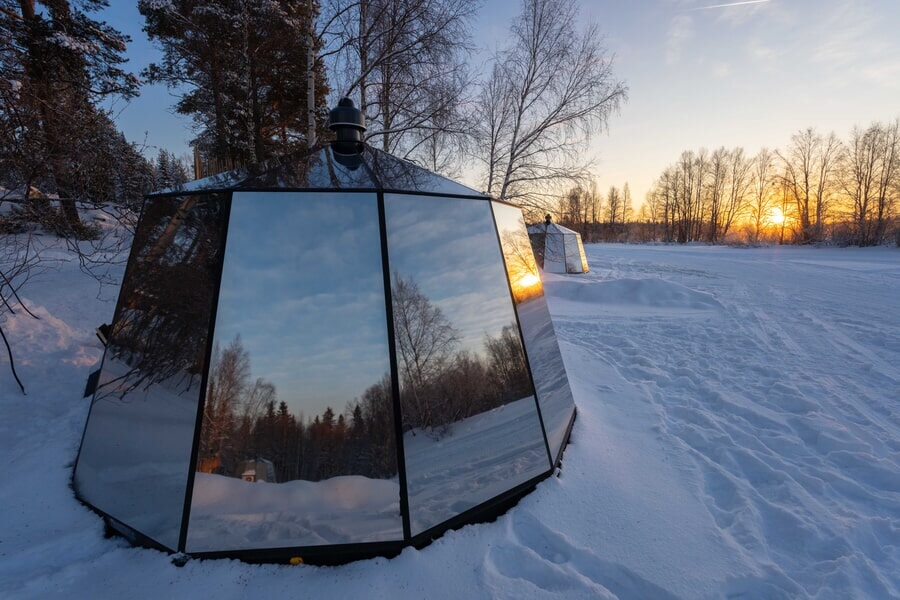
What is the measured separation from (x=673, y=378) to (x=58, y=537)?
5.85 metres

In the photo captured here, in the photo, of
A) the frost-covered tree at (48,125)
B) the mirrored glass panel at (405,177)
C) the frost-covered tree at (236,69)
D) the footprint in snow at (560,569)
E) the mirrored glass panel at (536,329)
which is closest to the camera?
the footprint in snow at (560,569)

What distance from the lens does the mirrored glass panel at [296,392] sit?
1797 millimetres

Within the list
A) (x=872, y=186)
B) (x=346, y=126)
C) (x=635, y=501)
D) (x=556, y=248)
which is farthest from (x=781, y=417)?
(x=872, y=186)

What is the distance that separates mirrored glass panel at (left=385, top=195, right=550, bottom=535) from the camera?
200cm

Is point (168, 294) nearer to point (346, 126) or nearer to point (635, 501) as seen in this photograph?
point (346, 126)

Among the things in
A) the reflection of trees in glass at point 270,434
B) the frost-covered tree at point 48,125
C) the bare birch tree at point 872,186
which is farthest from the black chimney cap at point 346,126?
the bare birch tree at point 872,186

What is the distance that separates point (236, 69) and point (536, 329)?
1223 centimetres

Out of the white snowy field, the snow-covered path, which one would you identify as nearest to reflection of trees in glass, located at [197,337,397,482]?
the white snowy field

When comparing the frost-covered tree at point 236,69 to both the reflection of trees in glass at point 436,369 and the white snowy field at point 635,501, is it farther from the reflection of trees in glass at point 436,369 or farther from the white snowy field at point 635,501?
the reflection of trees in glass at point 436,369

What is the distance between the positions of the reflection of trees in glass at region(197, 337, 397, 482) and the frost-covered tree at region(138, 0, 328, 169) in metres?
9.11

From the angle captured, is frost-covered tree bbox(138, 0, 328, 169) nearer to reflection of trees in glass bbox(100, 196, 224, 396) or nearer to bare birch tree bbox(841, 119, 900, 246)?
reflection of trees in glass bbox(100, 196, 224, 396)

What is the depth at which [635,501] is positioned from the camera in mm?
2422

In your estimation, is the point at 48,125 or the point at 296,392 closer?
the point at 296,392

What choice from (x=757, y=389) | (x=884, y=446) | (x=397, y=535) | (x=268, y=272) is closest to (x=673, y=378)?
(x=757, y=389)
